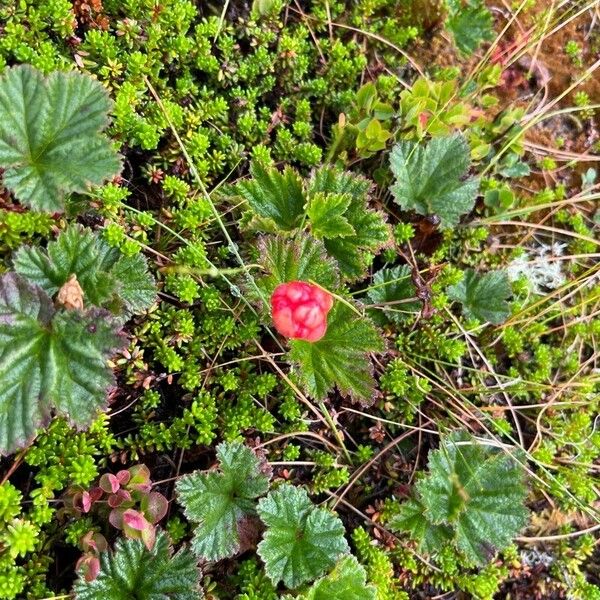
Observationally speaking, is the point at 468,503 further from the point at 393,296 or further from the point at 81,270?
the point at 81,270

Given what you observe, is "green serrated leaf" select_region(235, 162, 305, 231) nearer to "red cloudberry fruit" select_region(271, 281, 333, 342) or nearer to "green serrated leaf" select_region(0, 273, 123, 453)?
"red cloudberry fruit" select_region(271, 281, 333, 342)

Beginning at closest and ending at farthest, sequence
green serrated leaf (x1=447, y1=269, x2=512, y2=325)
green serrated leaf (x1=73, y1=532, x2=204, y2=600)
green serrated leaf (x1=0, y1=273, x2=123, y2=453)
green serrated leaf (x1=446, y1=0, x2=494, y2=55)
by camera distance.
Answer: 1. green serrated leaf (x1=0, y1=273, x2=123, y2=453)
2. green serrated leaf (x1=73, y1=532, x2=204, y2=600)
3. green serrated leaf (x1=447, y1=269, x2=512, y2=325)
4. green serrated leaf (x1=446, y1=0, x2=494, y2=55)

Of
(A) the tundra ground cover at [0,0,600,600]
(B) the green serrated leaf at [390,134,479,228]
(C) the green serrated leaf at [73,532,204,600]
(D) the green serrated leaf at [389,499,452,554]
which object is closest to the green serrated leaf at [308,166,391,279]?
(A) the tundra ground cover at [0,0,600,600]

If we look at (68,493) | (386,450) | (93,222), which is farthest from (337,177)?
(68,493)

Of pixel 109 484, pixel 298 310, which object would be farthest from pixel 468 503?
pixel 109 484

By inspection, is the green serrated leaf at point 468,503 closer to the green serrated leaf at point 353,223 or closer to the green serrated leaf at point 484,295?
the green serrated leaf at point 484,295

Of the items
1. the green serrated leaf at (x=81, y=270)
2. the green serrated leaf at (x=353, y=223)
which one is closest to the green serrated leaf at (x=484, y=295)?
the green serrated leaf at (x=353, y=223)

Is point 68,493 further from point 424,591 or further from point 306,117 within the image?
point 306,117
